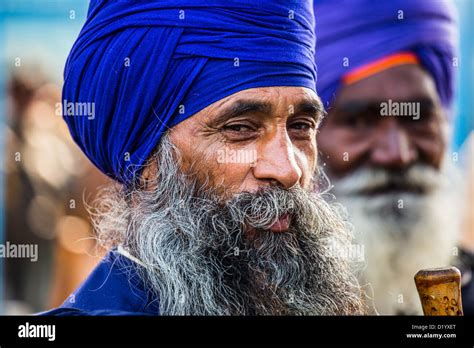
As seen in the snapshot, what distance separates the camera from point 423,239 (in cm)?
457

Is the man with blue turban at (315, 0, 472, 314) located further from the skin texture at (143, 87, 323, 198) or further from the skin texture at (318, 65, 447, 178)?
the skin texture at (143, 87, 323, 198)

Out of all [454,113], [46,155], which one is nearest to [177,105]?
[46,155]

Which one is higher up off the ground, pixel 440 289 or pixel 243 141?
pixel 243 141

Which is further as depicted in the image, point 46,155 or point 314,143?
point 46,155

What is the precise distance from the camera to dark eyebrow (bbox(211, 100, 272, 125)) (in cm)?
357

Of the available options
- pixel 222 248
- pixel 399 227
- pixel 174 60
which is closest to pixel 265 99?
pixel 174 60

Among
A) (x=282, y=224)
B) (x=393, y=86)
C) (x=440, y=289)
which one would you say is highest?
(x=393, y=86)

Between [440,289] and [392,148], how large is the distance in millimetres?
885

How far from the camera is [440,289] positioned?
12.7 ft

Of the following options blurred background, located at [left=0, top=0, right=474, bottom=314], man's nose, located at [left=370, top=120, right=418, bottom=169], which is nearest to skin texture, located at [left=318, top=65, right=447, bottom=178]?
man's nose, located at [left=370, top=120, right=418, bottom=169]

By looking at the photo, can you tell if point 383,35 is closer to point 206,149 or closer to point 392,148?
point 392,148
